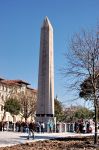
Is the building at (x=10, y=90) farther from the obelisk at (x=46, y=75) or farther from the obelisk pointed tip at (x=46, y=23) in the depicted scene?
the obelisk pointed tip at (x=46, y=23)

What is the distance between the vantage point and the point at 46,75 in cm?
4809

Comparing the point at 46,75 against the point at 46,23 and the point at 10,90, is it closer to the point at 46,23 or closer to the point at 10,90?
the point at 46,23

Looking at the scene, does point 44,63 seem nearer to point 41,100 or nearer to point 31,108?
point 41,100

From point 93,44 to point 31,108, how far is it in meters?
73.9

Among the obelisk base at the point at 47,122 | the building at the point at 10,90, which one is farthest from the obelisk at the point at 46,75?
the building at the point at 10,90

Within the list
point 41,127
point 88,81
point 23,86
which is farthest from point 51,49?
point 23,86

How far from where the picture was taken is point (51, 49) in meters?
47.6

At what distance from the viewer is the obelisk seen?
155 ft

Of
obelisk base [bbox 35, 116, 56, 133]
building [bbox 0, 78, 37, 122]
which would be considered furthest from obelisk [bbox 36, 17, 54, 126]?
building [bbox 0, 78, 37, 122]

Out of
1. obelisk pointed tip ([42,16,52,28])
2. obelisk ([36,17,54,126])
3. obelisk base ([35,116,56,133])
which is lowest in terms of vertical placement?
obelisk base ([35,116,56,133])

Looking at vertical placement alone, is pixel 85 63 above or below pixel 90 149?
above

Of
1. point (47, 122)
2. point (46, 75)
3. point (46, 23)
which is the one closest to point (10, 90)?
point (47, 122)

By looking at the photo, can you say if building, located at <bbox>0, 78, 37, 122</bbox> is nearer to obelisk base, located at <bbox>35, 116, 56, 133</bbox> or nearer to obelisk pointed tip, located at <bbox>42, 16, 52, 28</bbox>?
obelisk base, located at <bbox>35, 116, 56, 133</bbox>

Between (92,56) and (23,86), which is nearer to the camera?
(92,56)
